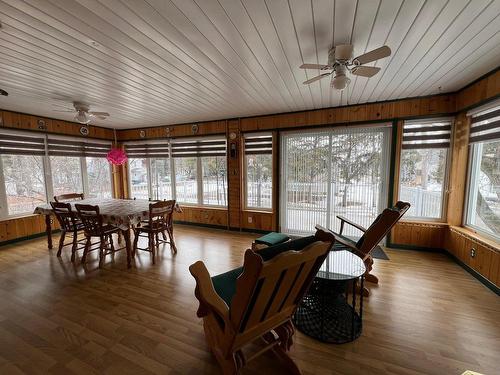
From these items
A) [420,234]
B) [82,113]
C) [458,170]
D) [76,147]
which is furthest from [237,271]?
[76,147]

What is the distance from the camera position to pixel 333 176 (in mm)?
3912

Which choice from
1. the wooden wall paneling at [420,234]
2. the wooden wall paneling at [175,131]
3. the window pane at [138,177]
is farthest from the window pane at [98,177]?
the wooden wall paneling at [420,234]

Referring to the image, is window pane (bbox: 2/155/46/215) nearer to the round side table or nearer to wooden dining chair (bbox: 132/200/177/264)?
wooden dining chair (bbox: 132/200/177/264)

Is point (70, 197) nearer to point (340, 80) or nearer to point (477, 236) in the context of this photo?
point (340, 80)

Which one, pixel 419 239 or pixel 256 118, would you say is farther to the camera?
pixel 256 118

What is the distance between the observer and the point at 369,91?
10.0 ft

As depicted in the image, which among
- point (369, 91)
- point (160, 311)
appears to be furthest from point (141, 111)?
point (369, 91)

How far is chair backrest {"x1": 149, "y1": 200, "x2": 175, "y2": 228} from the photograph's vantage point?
3083 millimetres

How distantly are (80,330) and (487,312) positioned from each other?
3643 millimetres

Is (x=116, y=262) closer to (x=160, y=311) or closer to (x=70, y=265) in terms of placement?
(x=70, y=265)

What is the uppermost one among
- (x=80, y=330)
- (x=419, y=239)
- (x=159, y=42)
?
(x=159, y=42)

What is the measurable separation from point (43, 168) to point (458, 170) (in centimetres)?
707

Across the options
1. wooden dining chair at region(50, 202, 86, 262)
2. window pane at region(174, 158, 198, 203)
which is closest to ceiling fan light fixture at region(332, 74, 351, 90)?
wooden dining chair at region(50, 202, 86, 262)

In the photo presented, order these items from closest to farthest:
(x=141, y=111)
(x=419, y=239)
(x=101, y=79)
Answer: (x=101, y=79) → (x=419, y=239) → (x=141, y=111)
